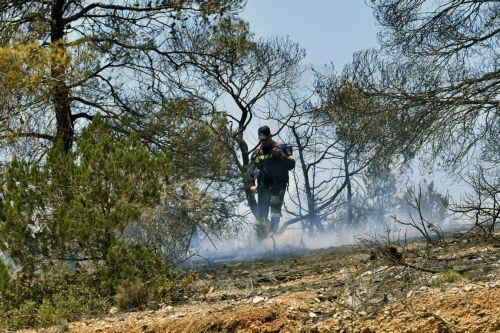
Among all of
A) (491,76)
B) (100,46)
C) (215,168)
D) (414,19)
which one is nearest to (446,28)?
(414,19)

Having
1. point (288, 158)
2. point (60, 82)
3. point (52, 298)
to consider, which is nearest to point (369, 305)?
point (52, 298)

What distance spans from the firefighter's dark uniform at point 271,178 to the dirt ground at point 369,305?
7.05 metres

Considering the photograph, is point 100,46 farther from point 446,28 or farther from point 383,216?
point 383,216

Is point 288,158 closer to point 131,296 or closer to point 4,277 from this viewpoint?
point 4,277

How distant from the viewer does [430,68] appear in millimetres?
13414

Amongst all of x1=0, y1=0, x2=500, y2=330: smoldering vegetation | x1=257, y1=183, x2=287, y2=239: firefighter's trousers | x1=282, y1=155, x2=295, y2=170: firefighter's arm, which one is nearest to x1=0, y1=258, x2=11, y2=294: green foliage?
x1=0, y1=0, x2=500, y2=330: smoldering vegetation

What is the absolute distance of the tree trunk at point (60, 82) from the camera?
12.1 meters

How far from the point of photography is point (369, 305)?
583cm

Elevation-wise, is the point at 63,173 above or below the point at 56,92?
below

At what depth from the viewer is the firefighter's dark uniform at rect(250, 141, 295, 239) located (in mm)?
15336

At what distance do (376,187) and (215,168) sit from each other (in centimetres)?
916

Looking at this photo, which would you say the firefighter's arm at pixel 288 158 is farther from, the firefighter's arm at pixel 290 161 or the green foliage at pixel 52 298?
the green foliage at pixel 52 298

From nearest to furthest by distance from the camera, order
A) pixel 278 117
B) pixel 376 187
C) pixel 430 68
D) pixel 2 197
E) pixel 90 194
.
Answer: pixel 90 194 → pixel 2 197 → pixel 430 68 → pixel 278 117 → pixel 376 187

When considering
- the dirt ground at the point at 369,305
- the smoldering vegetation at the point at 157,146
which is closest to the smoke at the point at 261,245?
the smoldering vegetation at the point at 157,146
